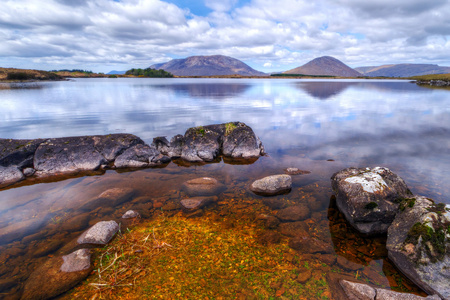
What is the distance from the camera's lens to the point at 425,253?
6875 mm

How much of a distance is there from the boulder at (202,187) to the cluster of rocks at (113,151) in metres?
4.63

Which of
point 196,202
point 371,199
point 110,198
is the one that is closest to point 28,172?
point 110,198

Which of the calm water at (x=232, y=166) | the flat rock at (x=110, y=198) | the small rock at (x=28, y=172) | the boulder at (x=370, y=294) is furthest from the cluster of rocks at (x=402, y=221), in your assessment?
the small rock at (x=28, y=172)

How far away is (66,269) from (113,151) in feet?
37.7

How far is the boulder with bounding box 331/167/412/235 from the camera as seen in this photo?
352 inches

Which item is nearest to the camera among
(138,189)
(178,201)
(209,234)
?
(209,234)

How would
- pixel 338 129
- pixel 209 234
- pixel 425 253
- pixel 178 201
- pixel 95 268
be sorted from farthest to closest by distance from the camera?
pixel 338 129 → pixel 178 201 → pixel 209 234 → pixel 95 268 → pixel 425 253

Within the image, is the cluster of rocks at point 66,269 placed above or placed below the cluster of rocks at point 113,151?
below

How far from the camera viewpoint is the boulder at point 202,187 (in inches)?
493

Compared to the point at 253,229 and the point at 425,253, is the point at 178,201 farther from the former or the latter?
the point at 425,253

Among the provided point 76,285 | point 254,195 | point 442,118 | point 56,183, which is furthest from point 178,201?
point 442,118

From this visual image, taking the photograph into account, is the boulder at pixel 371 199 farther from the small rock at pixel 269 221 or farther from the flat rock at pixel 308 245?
the small rock at pixel 269 221

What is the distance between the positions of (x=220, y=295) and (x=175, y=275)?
1717mm

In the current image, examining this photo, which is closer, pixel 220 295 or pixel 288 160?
pixel 220 295
